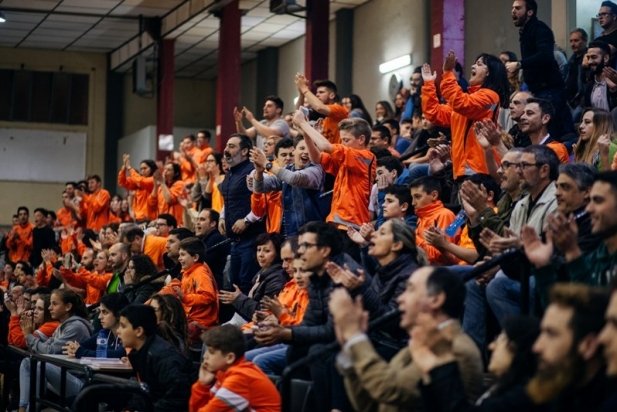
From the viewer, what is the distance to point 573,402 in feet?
14.1

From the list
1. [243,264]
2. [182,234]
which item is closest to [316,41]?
[182,234]

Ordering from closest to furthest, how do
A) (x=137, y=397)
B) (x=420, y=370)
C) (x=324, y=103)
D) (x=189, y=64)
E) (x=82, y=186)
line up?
(x=420, y=370) < (x=137, y=397) < (x=324, y=103) < (x=82, y=186) < (x=189, y=64)

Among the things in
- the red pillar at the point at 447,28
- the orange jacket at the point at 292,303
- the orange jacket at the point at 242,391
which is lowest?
the orange jacket at the point at 242,391

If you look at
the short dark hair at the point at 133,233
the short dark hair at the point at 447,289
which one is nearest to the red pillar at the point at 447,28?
the short dark hair at the point at 133,233

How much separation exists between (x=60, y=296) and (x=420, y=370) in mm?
6041

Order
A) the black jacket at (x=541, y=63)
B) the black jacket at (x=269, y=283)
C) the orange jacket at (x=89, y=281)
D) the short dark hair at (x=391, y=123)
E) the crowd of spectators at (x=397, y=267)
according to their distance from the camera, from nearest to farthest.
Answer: the crowd of spectators at (x=397, y=267), the black jacket at (x=269, y=283), the black jacket at (x=541, y=63), the orange jacket at (x=89, y=281), the short dark hair at (x=391, y=123)

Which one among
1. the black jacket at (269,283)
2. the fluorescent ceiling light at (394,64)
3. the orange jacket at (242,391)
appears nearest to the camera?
the orange jacket at (242,391)

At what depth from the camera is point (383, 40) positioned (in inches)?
750

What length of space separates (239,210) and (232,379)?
3.75 meters

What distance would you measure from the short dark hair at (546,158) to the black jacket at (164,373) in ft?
8.35

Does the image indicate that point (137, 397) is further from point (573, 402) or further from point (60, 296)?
point (573, 402)

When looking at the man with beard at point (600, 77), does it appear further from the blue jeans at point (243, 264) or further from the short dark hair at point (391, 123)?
the short dark hair at point (391, 123)

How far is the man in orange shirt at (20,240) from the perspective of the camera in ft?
61.4

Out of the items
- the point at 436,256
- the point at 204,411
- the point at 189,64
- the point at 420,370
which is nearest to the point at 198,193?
the point at 436,256
